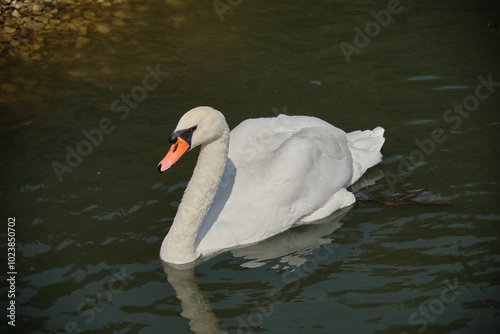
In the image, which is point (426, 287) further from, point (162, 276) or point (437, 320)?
point (162, 276)

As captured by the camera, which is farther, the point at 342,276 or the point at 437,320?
the point at 342,276

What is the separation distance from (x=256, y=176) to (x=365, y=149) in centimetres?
178

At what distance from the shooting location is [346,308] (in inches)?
278

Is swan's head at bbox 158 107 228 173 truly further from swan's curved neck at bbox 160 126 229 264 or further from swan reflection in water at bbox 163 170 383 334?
swan reflection in water at bbox 163 170 383 334

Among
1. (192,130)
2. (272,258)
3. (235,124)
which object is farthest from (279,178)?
(235,124)

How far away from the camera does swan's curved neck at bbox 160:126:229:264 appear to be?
7.51 meters

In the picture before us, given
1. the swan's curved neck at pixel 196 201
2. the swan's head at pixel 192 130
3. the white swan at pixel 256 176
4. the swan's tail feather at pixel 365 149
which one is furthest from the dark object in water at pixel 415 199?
the swan's head at pixel 192 130

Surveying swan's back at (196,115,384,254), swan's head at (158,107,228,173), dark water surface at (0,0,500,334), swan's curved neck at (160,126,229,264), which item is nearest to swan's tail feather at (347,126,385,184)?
swan's back at (196,115,384,254)

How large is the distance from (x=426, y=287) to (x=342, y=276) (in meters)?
0.81

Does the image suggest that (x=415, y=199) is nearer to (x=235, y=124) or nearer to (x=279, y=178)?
(x=279, y=178)

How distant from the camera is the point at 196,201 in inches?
300

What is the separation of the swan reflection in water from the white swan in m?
0.10

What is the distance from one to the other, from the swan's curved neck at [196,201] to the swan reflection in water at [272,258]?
0.17 m

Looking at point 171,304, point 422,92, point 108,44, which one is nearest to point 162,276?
point 171,304
